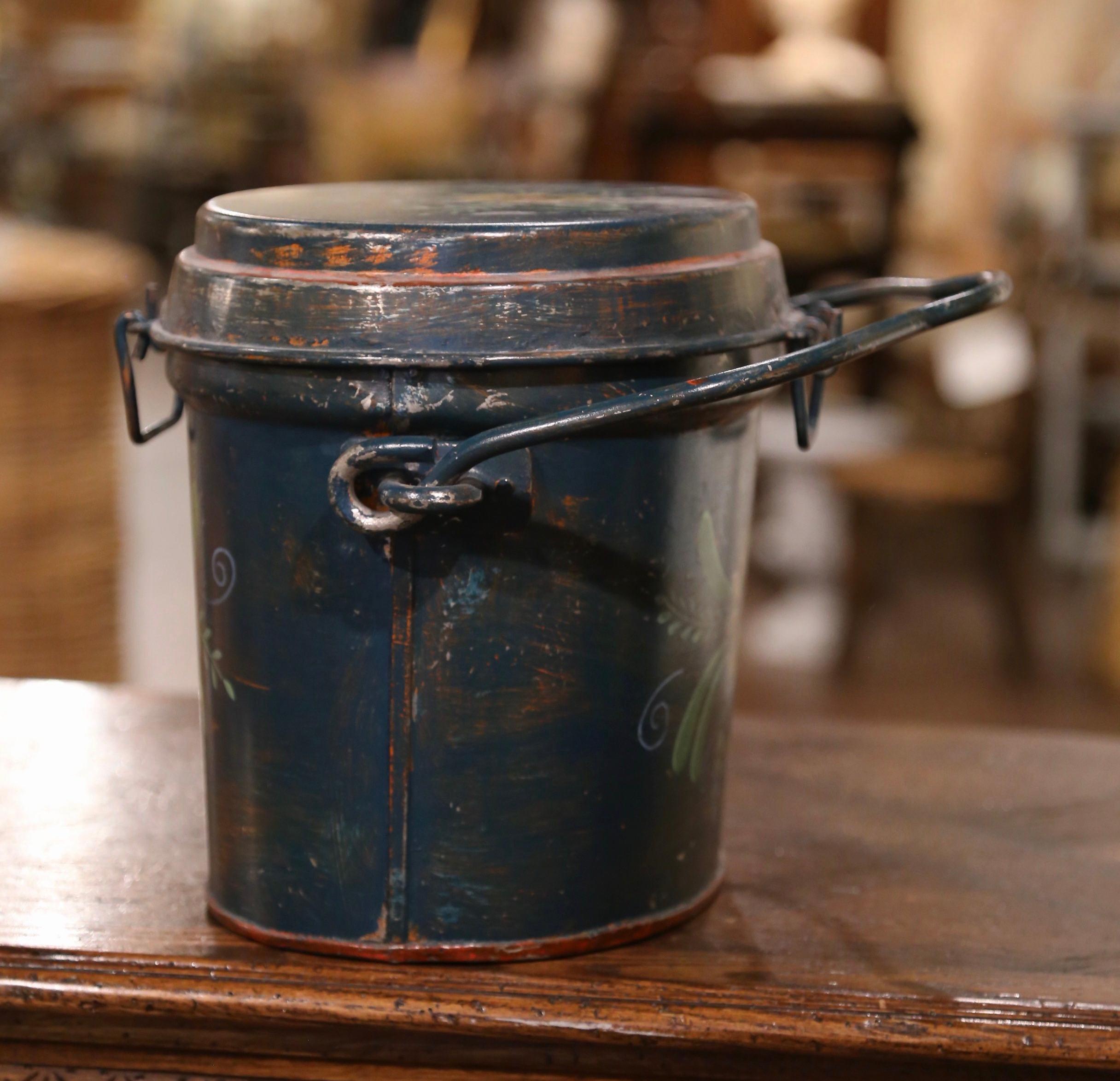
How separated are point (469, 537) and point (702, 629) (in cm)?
16

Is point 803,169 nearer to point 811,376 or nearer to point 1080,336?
point 1080,336

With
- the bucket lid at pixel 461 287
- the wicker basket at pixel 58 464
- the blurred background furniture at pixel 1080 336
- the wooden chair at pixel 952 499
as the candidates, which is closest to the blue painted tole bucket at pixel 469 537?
the bucket lid at pixel 461 287

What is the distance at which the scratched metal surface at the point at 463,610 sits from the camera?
783 millimetres

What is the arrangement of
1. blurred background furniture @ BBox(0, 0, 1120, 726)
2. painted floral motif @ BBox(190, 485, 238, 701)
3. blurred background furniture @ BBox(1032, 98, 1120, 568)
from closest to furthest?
painted floral motif @ BBox(190, 485, 238, 701) → blurred background furniture @ BBox(0, 0, 1120, 726) → blurred background furniture @ BBox(1032, 98, 1120, 568)

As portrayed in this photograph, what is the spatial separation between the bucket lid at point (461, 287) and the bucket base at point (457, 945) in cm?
32

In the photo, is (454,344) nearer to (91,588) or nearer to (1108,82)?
(91,588)

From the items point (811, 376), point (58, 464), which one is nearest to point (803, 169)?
point (58, 464)

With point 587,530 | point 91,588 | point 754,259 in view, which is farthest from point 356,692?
point 91,588

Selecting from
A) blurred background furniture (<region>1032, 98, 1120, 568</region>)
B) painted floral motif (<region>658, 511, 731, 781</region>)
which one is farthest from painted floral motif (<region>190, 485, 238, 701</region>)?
blurred background furniture (<region>1032, 98, 1120, 568</region>)

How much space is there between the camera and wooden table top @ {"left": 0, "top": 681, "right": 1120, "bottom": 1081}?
82 cm

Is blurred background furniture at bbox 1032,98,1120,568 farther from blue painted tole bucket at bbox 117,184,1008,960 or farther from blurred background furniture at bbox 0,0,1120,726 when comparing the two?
blue painted tole bucket at bbox 117,184,1008,960

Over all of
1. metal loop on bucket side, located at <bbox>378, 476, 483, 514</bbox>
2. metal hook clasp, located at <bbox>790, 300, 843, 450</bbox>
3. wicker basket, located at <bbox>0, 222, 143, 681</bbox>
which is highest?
metal hook clasp, located at <bbox>790, 300, 843, 450</bbox>

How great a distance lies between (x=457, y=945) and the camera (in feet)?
2.82

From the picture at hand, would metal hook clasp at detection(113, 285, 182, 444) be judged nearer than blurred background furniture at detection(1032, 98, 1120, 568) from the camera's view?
Yes
